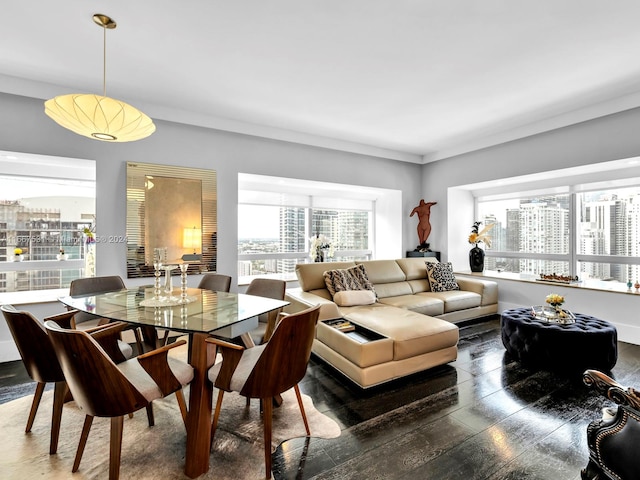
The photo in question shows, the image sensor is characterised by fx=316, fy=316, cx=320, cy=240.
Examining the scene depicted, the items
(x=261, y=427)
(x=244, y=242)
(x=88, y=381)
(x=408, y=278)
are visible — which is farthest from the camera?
(x=244, y=242)

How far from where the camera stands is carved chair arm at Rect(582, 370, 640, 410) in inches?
49.8

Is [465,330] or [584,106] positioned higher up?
[584,106]

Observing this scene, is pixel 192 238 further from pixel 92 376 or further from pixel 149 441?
pixel 92 376

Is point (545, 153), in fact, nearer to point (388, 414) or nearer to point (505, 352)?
point (505, 352)

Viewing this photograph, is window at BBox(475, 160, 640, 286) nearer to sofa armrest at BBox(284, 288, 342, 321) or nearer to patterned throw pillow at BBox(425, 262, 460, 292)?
patterned throw pillow at BBox(425, 262, 460, 292)

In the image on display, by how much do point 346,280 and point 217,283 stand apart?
148 centimetres

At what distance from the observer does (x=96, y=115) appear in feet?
6.64

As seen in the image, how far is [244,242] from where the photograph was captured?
16.9 feet

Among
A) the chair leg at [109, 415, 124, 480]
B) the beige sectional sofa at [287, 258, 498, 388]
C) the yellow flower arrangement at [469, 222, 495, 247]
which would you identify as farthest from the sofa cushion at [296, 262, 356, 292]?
the yellow flower arrangement at [469, 222, 495, 247]

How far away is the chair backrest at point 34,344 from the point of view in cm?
171

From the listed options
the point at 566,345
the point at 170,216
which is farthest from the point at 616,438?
the point at 170,216

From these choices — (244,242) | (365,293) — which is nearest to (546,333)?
(365,293)

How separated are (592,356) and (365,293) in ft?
6.87

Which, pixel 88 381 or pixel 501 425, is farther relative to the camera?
pixel 501 425
